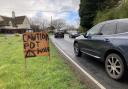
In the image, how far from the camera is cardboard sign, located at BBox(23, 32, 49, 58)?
→ 799 centimetres

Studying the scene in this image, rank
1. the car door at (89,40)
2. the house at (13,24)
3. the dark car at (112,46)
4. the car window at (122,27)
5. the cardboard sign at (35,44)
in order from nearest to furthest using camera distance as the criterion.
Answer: the dark car at (112,46) < the car window at (122,27) < the cardboard sign at (35,44) < the car door at (89,40) < the house at (13,24)

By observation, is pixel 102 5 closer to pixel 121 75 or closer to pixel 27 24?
pixel 121 75

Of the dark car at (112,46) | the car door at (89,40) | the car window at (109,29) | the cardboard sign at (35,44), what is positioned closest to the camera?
the dark car at (112,46)

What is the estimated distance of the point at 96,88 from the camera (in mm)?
5844

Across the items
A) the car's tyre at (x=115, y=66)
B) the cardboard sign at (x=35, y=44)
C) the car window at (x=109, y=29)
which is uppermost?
the car window at (x=109, y=29)

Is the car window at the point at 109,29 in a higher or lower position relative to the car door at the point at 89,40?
higher

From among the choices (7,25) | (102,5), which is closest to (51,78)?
(102,5)

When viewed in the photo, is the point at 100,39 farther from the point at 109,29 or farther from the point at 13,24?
the point at 13,24

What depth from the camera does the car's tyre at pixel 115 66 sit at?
20.8ft

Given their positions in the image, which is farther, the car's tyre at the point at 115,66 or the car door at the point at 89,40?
the car door at the point at 89,40

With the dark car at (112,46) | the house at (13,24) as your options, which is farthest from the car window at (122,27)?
the house at (13,24)

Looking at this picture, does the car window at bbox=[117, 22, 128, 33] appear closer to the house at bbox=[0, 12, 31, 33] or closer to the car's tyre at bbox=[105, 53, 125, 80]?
the car's tyre at bbox=[105, 53, 125, 80]

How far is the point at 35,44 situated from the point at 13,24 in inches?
3502

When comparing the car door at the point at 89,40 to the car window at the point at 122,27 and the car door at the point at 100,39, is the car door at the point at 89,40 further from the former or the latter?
the car window at the point at 122,27
